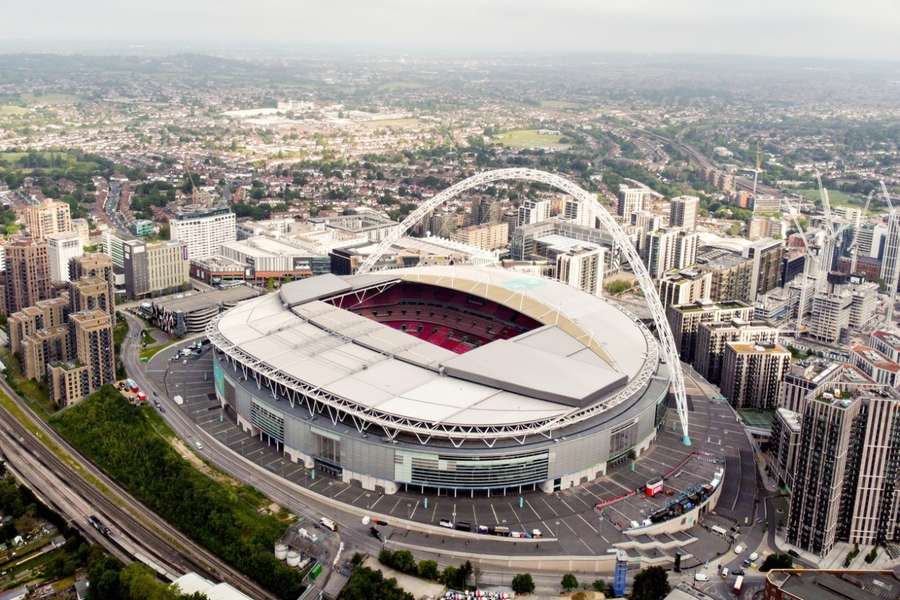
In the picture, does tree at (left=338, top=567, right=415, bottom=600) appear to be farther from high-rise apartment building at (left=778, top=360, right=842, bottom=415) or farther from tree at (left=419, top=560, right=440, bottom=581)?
high-rise apartment building at (left=778, top=360, right=842, bottom=415)

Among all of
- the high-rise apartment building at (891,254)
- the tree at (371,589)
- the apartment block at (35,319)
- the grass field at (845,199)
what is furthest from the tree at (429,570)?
the grass field at (845,199)

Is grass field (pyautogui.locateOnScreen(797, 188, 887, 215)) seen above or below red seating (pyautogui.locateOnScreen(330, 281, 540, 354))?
above

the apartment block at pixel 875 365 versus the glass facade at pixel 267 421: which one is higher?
the apartment block at pixel 875 365

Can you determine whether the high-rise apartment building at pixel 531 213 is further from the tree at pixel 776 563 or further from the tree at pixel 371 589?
the tree at pixel 371 589

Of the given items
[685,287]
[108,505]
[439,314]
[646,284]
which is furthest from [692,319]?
[108,505]

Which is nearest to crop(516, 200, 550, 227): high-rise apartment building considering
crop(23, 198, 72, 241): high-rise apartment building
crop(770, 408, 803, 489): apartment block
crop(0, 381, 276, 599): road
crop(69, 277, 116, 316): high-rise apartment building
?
crop(23, 198, 72, 241): high-rise apartment building
